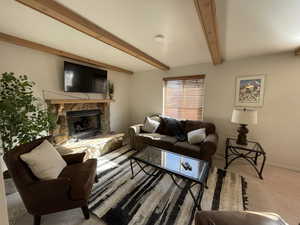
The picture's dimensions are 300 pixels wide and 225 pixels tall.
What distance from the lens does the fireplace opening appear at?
10.2ft

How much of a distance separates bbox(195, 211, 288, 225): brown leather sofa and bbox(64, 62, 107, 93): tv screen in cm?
310

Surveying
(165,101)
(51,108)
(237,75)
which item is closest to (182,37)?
(237,75)

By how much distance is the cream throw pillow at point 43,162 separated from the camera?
53.5 inches

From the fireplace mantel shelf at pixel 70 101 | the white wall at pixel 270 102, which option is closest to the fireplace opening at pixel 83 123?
the fireplace mantel shelf at pixel 70 101

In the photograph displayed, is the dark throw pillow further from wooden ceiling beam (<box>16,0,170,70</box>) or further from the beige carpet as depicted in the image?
wooden ceiling beam (<box>16,0,170,70</box>)

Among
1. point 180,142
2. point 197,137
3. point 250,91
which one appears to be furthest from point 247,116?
point 180,142

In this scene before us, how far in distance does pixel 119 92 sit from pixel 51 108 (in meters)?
1.99

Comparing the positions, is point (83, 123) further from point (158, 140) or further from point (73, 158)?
point (158, 140)

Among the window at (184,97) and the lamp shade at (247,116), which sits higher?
the window at (184,97)

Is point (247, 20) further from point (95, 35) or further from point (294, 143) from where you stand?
point (294, 143)

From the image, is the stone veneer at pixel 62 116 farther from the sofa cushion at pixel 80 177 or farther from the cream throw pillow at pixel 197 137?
the cream throw pillow at pixel 197 137

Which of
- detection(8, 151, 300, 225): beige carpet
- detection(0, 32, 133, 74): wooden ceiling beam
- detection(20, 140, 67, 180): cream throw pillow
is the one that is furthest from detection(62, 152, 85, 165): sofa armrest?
detection(0, 32, 133, 74): wooden ceiling beam

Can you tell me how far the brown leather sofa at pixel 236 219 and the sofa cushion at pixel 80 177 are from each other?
112 cm

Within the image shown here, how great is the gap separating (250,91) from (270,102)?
1.31ft
